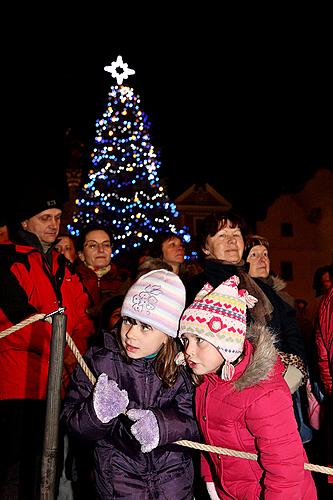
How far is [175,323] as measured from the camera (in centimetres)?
313

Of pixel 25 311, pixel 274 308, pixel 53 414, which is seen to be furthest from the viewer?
pixel 274 308

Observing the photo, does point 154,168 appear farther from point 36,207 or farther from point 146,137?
point 36,207

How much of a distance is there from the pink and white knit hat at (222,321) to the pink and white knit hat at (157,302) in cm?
12

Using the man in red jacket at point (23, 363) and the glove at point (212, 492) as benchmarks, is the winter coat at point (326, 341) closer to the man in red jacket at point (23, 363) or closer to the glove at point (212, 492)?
the glove at point (212, 492)

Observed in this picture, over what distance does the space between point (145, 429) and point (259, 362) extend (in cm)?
69

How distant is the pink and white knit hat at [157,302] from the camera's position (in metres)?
3.06

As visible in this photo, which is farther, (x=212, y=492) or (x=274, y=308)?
(x=274, y=308)

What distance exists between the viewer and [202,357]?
2877mm

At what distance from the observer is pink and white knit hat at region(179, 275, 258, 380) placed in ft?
9.33

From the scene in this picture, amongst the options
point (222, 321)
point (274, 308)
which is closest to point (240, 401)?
point (222, 321)

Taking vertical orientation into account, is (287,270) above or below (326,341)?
above

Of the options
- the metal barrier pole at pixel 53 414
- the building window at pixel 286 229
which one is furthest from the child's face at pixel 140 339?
the building window at pixel 286 229

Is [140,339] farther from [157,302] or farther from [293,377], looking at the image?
[293,377]

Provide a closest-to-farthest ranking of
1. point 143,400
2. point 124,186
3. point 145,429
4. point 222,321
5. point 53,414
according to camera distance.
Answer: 1. point 53,414
2. point 145,429
3. point 222,321
4. point 143,400
5. point 124,186
